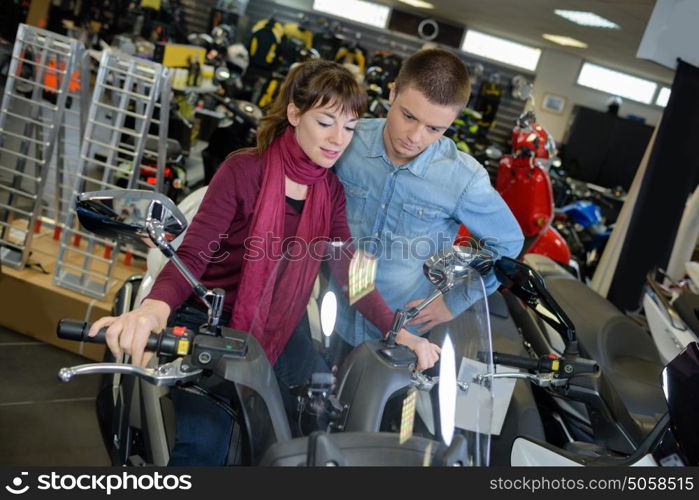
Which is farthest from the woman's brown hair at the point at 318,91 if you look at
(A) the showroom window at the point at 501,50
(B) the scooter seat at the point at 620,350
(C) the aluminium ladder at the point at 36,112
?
(A) the showroom window at the point at 501,50

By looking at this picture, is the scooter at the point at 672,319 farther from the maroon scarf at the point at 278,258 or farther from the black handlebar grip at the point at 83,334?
the black handlebar grip at the point at 83,334

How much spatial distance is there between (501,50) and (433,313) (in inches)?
581

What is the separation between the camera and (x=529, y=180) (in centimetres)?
420

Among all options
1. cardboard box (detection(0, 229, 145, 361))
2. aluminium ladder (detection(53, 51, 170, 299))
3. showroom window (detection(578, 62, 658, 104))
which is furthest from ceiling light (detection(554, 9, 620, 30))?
cardboard box (detection(0, 229, 145, 361))

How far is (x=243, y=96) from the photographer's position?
30.5 ft

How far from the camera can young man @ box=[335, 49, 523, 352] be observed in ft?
5.74

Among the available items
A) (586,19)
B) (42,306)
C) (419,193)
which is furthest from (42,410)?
(586,19)

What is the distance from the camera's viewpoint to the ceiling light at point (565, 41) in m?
11.9

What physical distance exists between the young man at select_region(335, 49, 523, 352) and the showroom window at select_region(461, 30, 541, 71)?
13.7 metres

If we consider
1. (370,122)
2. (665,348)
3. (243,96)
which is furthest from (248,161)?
(243,96)

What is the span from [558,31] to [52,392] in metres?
10.00

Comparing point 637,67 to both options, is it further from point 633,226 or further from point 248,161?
point 248,161

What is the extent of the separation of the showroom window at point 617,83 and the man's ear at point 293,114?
48.7 feet

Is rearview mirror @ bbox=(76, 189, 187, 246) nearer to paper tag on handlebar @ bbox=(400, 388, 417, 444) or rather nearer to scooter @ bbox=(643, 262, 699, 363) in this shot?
paper tag on handlebar @ bbox=(400, 388, 417, 444)
